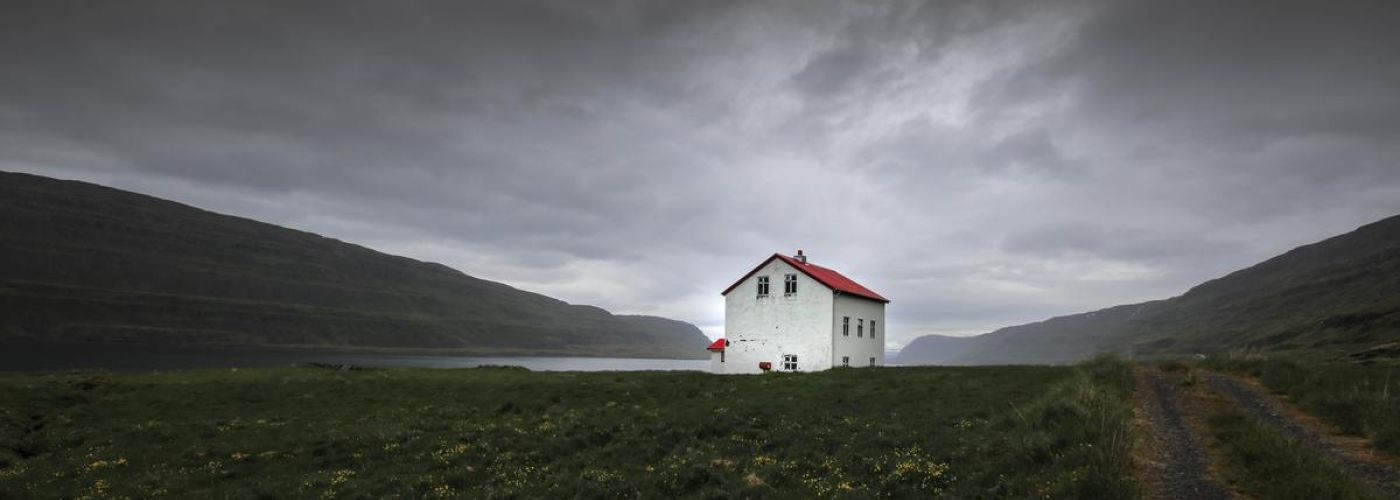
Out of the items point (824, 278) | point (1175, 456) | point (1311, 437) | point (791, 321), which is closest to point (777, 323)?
point (791, 321)

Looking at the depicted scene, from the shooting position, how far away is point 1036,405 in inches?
935

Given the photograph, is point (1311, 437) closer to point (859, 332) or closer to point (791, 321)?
point (791, 321)

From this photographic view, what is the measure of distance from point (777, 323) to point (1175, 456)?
1737 inches

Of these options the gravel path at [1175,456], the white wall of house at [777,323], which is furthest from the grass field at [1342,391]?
the white wall of house at [777,323]

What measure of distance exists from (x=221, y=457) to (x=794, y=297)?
43875mm

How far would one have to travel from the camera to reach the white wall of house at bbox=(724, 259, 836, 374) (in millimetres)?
58156

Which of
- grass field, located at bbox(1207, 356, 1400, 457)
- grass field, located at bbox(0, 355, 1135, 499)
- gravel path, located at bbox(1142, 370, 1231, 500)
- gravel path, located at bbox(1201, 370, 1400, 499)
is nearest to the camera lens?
gravel path, located at bbox(1142, 370, 1231, 500)

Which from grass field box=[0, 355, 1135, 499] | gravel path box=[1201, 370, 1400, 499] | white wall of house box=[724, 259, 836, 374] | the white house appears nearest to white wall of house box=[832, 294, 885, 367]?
the white house

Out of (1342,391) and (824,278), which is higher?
(824,278)

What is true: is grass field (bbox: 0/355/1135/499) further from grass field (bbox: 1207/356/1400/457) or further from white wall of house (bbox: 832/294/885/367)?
white wall of house (bbox: 832/294/885/367)

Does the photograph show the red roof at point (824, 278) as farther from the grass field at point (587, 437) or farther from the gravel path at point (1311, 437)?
the gravel path at point (1311, 437)

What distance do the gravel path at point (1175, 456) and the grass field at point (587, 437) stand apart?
87cm

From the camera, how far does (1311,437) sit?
18.3 m

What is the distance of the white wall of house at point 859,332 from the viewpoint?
58.8 metres
